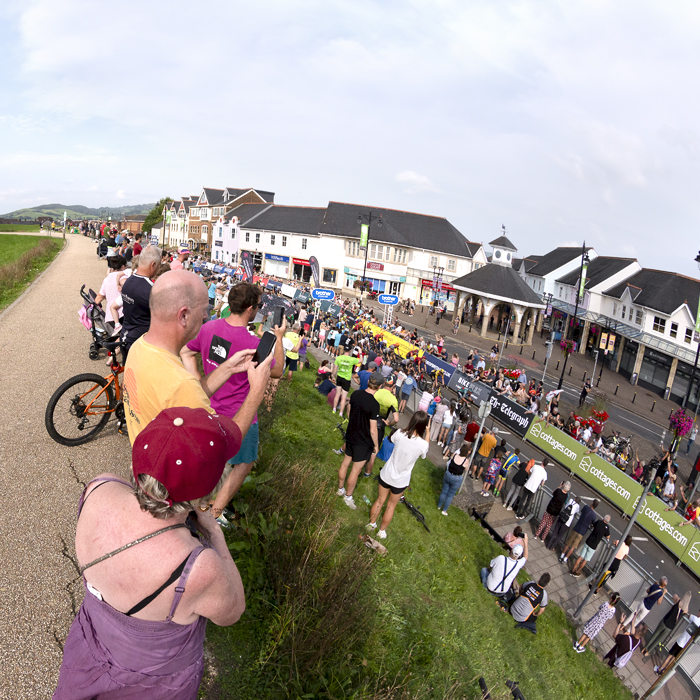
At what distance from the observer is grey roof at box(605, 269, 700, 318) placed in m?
37.2

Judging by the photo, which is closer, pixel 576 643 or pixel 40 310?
pixel 576 643

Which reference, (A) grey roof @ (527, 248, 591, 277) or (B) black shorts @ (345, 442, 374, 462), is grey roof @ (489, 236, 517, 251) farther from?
(B) black shorts @ (345, 442, 374, 462)

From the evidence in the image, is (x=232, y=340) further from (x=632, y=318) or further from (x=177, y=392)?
(x=632, y=318)

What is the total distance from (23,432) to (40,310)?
22.9ft

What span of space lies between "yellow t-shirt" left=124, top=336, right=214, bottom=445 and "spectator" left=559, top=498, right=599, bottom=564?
1021 centimetres

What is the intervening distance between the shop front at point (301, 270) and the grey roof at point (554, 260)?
110ft

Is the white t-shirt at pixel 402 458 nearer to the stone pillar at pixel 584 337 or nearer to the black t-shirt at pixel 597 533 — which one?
the black t-shirt at pixel 597 533

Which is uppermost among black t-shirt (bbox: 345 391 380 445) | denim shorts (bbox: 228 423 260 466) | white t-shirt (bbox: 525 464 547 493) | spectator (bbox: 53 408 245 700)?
spectator (bbox: 53 408 245 700)

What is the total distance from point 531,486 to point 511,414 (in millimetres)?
5425

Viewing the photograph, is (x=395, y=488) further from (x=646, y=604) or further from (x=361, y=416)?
(x=646, y=604)

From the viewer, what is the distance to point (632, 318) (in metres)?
42.4

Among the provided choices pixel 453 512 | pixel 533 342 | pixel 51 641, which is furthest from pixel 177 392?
pixel 533 342

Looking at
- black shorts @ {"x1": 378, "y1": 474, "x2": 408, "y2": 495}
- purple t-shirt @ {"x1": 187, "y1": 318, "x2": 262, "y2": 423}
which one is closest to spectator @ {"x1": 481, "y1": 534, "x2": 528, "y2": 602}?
black shorts @ {"x1": 378, "y1": 474, "x2": 408, "y2": 495}

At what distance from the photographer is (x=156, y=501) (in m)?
1.52
